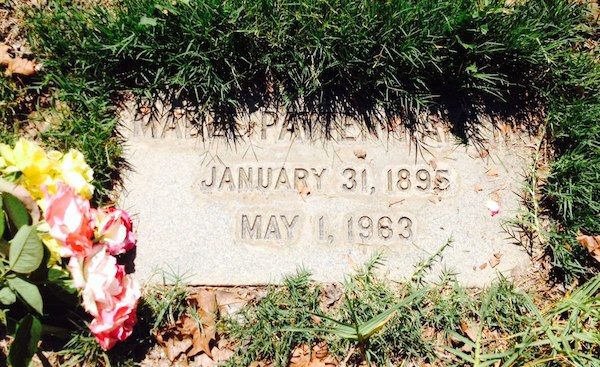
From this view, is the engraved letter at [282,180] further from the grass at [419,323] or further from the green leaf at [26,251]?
the green leaf at [26,251]

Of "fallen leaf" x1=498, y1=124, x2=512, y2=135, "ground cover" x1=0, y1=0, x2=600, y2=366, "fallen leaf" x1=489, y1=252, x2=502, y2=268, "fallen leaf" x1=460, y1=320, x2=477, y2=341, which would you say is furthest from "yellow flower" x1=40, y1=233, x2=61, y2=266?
"fallen leaf" x1=498, y1=124, x2=512, y2=135

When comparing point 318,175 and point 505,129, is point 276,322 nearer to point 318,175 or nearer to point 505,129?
point 318,175

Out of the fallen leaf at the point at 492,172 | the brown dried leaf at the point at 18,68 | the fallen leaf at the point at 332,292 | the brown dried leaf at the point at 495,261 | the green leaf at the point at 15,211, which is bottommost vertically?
the fallen leaf at the point at 332,292

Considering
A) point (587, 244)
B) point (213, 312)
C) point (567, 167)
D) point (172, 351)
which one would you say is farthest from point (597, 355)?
point (172, 351)

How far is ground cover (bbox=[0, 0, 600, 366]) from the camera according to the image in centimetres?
265

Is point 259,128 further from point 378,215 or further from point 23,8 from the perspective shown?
point 23,8

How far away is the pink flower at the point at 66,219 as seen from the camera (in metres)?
2.32

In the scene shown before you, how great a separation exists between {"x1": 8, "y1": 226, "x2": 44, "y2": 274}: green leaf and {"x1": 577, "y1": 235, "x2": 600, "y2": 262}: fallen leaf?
92.4 inches

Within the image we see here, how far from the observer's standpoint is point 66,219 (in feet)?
7.63

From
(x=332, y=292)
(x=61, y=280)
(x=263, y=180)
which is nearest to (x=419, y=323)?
(x=332, y=292)

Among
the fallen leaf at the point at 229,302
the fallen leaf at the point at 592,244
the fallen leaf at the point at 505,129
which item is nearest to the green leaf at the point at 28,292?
the fallen leaf at the point at 229,302

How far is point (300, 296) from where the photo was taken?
2.65m

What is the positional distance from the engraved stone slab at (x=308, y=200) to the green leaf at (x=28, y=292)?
21.6 inches

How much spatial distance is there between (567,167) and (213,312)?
182 centimetres
